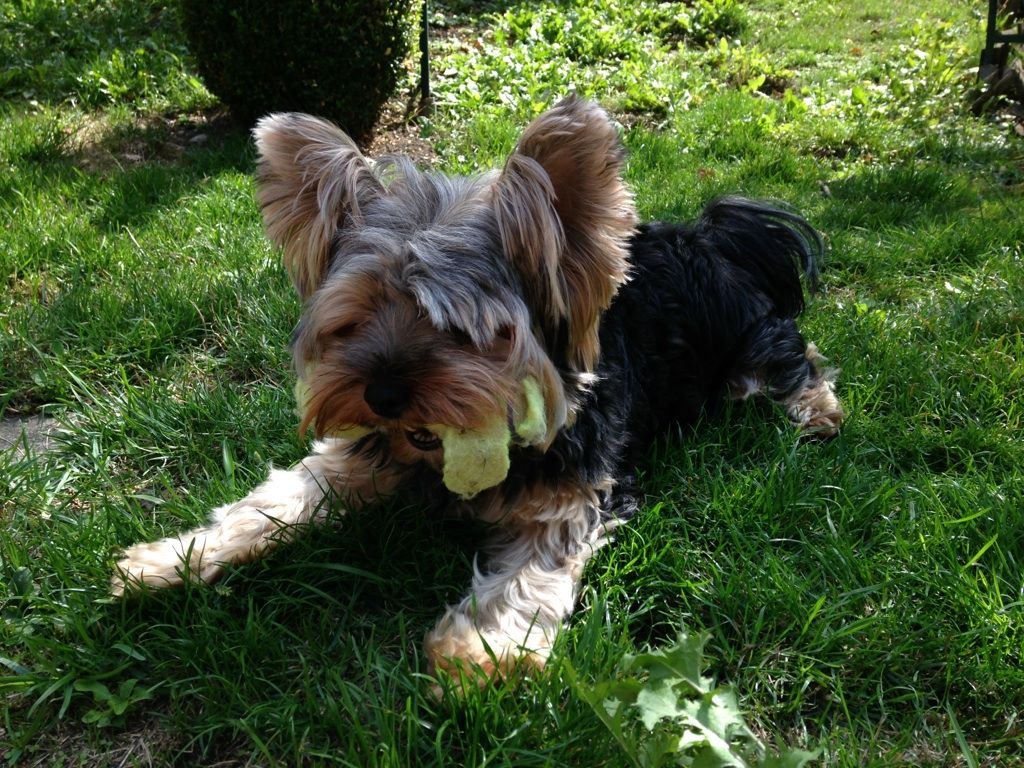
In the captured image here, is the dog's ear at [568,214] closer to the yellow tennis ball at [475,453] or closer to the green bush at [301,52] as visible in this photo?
the yellow tennis ball at [475,453]

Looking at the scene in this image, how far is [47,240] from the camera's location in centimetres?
458

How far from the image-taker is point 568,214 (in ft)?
8.28

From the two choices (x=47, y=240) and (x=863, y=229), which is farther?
(x=863, y=229)

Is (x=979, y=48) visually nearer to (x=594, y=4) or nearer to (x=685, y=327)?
(x=594, y=4)

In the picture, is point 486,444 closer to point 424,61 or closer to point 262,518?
point 262,518

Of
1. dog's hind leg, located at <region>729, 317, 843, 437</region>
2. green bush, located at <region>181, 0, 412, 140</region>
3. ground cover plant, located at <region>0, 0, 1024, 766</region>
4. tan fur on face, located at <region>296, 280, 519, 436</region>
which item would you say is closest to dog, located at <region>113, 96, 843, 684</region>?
tan fur on face, located at <region>296, 280, 519, 436</region>

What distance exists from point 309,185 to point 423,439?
850mm

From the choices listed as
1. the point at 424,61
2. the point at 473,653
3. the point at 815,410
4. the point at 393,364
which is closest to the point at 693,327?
the point at 815,410

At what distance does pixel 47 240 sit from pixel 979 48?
8.26 m

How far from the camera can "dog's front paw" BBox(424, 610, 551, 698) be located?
2195 mm

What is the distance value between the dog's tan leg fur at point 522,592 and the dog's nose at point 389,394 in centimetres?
65

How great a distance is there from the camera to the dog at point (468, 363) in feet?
7.68

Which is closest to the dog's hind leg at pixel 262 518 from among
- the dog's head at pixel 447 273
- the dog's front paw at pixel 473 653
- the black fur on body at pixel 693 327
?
the dog's head at pixel 447 273

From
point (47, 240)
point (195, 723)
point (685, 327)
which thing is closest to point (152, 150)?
point (47, 240)
